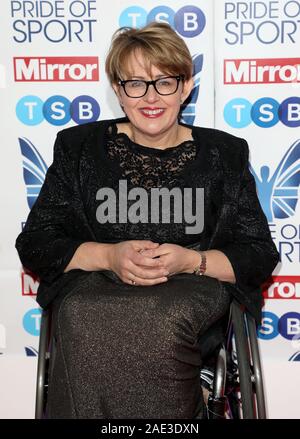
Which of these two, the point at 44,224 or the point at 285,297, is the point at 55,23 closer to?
the point at 44,224

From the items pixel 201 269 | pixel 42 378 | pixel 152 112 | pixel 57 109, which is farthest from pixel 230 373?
pixel 57 109

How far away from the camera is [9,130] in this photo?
230cm

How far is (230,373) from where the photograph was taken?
77.3 inches

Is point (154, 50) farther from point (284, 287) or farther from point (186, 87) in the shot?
point (284, 287)

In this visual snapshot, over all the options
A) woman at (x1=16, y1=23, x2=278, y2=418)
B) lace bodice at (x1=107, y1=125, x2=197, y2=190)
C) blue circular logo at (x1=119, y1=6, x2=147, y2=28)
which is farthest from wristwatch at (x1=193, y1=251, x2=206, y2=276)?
blue circular logo at (x1=119, y1=6, x2=147, y2=28)

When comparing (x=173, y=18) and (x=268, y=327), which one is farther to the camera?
Result: (x=268, y=327)

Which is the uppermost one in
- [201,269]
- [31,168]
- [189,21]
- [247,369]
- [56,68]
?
[189,21]

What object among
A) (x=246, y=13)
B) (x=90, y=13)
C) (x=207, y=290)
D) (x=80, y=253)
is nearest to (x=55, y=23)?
(x=90, y=13)

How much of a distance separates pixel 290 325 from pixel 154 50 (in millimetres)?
1121

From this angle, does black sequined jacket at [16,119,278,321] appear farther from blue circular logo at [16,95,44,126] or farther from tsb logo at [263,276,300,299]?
tsb logo at [263,276,300,299]
